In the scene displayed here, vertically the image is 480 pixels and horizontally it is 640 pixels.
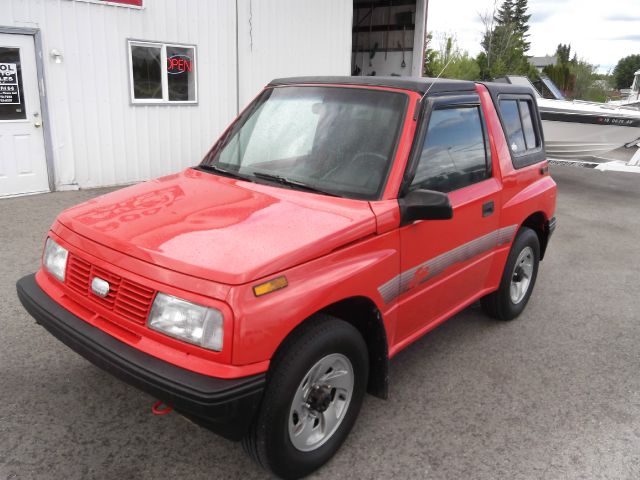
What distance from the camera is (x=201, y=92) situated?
1002cm

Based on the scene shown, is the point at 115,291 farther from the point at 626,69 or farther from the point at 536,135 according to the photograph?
the point at 626,69

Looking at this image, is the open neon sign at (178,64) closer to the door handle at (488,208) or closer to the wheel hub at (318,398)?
Answer: the door handle at (488,208)

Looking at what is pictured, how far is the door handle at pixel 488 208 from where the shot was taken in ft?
12.1

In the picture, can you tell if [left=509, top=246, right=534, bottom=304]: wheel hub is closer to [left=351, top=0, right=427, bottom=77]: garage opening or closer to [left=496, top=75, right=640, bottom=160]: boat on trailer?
[left=496, top=75, right=640, bottom=160]: boat on trailer

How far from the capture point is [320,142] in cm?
326

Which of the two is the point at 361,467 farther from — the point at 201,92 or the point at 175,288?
the point at 201,92

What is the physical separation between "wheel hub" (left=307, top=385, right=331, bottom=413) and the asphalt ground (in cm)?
37

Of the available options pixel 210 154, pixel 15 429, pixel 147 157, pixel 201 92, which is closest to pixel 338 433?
pixel 15 429

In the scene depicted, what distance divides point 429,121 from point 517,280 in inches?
81.8

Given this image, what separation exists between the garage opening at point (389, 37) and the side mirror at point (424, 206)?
519 inches

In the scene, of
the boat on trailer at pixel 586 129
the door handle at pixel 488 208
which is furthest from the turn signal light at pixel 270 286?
the boat on trailer at pixel 586 129

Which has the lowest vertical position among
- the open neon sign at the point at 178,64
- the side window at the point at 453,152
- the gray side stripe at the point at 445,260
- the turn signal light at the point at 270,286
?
the gray side stripe at the point at 445,260

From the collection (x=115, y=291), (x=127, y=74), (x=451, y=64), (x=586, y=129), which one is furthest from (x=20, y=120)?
(x=451, y=64)

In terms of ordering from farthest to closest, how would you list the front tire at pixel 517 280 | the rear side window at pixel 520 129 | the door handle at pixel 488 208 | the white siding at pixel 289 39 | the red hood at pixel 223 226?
the white siding at pixel 289 39
the front tire at pixel 517 280
the rear side window at pixel 520 129
the door handle at pixel 488 208
the red hood at pixel 223 226
